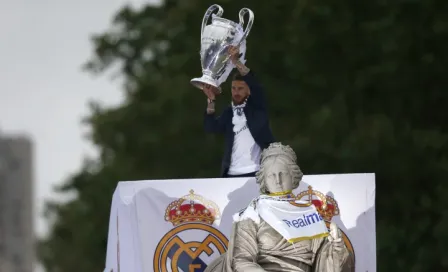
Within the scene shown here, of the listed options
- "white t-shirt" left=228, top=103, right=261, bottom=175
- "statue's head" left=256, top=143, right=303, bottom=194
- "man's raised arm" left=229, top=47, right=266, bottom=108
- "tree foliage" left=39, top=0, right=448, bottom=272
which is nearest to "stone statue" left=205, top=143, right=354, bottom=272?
"statue's head" left=256, top=143, right=303, bottom=194

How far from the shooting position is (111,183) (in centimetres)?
3494

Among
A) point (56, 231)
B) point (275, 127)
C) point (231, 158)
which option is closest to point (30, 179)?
point (56, 231)

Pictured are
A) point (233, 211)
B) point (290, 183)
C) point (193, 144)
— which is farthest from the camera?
point (193, 144)

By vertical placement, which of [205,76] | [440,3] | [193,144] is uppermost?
[440,3]

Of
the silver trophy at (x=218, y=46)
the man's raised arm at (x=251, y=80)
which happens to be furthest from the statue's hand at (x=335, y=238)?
the silver trophy at (x=218, y=46)

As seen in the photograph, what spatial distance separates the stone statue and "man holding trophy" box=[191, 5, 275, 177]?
1.62m

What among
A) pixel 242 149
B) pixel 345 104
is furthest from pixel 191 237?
pixel 345 104

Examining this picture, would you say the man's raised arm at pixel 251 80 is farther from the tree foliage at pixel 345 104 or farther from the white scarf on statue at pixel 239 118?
the tree foliage at pixel 345 104

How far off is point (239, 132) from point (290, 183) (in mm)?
1899

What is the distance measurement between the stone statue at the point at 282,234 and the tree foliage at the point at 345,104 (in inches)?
515

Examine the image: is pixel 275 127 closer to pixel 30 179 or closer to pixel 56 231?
pixel 56 231

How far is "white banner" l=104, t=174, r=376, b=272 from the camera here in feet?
53.6

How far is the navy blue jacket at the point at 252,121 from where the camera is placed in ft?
55.7

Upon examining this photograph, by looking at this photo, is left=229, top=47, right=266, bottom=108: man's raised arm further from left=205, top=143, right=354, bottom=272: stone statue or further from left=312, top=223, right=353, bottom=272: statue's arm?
left=312, top=223, right=353, bottom=272: statue's arm
